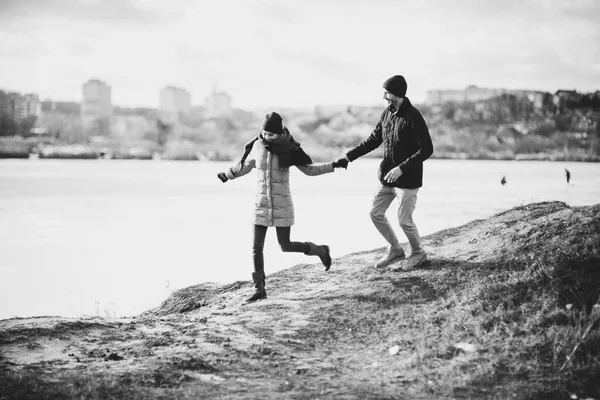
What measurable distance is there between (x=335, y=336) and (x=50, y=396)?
2.47 metres

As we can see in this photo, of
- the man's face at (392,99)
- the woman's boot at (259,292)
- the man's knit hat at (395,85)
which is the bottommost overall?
the woman's boot at (259,292)

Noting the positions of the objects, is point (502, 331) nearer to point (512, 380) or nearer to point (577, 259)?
point (512, 380)

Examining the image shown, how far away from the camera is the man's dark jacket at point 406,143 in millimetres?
6559

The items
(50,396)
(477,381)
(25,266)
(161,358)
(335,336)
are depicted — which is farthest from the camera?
(25,266)

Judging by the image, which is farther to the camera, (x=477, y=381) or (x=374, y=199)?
(x=374, y=199)

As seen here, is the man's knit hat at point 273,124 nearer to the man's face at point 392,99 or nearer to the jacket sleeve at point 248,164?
the jacket sleeve at point 248,164

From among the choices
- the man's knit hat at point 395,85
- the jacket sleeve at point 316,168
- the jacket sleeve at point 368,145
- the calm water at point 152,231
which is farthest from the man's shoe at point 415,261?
the calm water at point 152,231

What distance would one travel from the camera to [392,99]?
6.66 m

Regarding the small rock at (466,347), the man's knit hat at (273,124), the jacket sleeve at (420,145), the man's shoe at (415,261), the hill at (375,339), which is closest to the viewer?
the hill at (375,339)

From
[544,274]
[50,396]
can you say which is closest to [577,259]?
[544,274]

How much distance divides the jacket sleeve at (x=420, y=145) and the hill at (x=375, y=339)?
128 cm

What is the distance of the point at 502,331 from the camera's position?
5.41 metres

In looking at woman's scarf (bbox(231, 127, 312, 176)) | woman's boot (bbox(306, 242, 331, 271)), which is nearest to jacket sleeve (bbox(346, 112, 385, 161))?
woman's scarf (bbox(231, 127, 312, 176))

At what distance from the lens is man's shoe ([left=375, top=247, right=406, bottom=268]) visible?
7.50 metres
